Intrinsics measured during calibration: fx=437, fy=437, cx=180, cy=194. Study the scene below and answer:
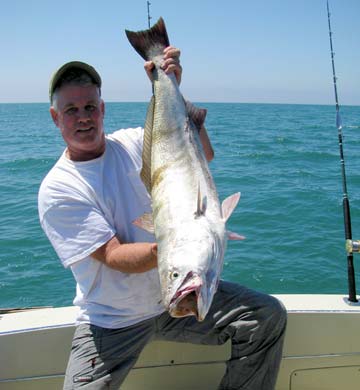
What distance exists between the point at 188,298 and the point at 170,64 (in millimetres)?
1321

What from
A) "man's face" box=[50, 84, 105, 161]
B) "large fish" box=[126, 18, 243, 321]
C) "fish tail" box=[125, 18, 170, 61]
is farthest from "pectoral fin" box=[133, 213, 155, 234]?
"fish tail" box=[125, 18, 170, 61]

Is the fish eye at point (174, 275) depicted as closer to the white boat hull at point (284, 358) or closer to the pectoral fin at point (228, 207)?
the pectoral fin at point (228, 207)

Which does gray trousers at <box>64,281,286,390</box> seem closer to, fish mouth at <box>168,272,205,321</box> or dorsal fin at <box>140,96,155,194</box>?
dorsal fin at <box>140,96,155,194</box>

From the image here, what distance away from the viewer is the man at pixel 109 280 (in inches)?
93.6

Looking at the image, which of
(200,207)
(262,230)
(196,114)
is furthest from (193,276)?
(262,230)

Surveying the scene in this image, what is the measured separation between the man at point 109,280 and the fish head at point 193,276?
2.38 feet

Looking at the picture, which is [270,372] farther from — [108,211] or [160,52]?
[160,52]

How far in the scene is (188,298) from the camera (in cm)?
156

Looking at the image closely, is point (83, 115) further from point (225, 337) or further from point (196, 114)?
point (225, 337)

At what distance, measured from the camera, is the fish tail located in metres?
2.40

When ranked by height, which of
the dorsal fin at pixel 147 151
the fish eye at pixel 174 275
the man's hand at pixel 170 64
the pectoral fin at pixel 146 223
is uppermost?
the man's hand at pixel 170 64

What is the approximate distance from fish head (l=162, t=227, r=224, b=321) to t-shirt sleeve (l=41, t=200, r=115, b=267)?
74 centimetres

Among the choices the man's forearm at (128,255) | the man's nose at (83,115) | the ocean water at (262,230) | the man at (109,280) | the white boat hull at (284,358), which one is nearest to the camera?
the man's forearm at (128,255)

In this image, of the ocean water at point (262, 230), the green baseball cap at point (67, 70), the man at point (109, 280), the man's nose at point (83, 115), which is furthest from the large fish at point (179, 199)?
the ocean water at point (262, 230)
